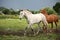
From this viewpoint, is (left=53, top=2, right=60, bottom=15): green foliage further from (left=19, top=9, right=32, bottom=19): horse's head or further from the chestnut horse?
(left=19, top=9, right=32, bottom=19): horse's head

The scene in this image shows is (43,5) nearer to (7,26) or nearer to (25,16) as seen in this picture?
(25,16)

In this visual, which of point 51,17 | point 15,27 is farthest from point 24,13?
point 51,17

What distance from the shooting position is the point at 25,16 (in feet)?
5.46

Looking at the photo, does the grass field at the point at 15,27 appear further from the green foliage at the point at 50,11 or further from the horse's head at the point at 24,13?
the green foliage at the point at 50,11

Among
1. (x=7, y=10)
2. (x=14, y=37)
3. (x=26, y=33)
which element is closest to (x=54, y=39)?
(x=26, y=33)

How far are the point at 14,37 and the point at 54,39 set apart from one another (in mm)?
379

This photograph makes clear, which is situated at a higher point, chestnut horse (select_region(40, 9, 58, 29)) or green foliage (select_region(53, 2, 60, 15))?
green foliage (select_region(53, 2, 60, 15))

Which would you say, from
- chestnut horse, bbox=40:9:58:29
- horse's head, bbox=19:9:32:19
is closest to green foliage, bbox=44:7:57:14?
chestnut horse, bbox=40:9:58:29

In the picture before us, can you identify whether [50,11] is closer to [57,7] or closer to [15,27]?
[57,7]

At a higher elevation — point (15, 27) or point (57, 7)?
point (57, 7)

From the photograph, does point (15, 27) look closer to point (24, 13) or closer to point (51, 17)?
point (24, 13)

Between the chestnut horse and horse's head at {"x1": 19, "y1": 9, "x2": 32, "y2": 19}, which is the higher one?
horse's head at {"x1": 19, "y1": 9, "x2": 32, "y2": 19}

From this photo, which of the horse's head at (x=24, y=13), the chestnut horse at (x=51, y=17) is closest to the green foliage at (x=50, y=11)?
the chestnut horse at (x=51, y=17)

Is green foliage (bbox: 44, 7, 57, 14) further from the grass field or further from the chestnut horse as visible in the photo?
the grass field
